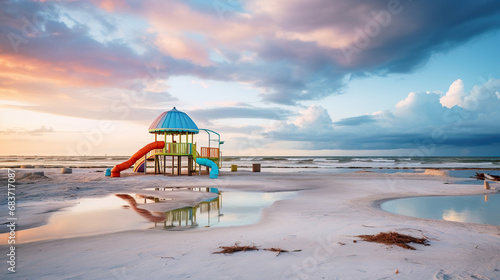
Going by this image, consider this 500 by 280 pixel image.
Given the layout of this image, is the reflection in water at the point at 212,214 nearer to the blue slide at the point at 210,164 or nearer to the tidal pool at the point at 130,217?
the tidal pool at the point at 130,217

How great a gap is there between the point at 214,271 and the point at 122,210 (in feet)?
26.9

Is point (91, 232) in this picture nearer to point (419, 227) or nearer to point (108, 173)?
point (419, 227)

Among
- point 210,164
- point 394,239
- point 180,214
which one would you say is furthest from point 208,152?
point 394,239

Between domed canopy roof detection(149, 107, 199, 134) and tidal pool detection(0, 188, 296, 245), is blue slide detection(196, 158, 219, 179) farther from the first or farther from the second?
→ tidal pool detection(0, 188, 296, 245)

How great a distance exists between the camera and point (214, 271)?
523 cm

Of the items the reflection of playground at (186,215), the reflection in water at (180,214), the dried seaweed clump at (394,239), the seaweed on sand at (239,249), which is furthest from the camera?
the reflection in water at (180,214)

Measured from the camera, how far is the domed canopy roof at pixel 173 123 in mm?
30178

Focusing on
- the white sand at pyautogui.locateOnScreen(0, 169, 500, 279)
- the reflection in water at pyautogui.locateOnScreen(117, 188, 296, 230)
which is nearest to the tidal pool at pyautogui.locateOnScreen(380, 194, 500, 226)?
the white sand at pyautogui.locateOnScreen(0, 169, 500, 279)

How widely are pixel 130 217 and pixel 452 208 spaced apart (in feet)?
45.2

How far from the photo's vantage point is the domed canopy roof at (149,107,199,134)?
1188 inches

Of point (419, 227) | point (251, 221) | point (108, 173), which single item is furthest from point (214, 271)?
point (108, 173)

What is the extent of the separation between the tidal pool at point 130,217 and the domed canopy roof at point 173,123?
1632cm

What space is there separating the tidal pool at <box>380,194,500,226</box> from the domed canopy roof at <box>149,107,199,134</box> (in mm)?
21753

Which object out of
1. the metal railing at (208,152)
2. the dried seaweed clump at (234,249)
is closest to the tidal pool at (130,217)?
the dried seaweed clump at (234,249)
